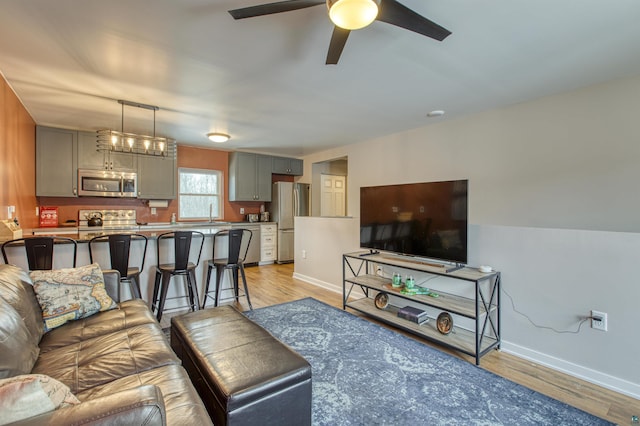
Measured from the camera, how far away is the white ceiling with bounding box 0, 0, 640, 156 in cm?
178

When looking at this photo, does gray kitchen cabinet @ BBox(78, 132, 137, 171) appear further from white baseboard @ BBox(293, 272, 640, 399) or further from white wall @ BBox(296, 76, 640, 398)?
white baseboard @ BBox(293, 272, 640, 399)

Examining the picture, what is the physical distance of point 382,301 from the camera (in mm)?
3393

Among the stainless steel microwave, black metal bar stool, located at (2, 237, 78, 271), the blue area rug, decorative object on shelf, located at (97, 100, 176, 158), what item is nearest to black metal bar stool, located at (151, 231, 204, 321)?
black metal bar stool, located at (2, 237, 78, 271)

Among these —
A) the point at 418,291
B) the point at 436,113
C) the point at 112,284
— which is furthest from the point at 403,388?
the point at 436,113

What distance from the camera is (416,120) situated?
384cm

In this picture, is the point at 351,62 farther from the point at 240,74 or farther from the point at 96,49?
the point at 96,49

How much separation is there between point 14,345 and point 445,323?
297cm

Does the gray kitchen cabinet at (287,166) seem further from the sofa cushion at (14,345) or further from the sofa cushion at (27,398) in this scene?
the sofa cushion at (27,398)

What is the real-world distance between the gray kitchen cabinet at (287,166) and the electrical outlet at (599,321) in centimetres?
556

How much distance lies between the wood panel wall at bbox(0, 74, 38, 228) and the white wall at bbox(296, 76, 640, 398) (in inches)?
176

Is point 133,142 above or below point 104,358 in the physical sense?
above

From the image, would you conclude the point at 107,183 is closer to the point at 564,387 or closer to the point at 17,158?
the point at 17,158

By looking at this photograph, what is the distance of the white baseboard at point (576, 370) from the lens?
2057 millimetres

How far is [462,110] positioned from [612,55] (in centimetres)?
135
